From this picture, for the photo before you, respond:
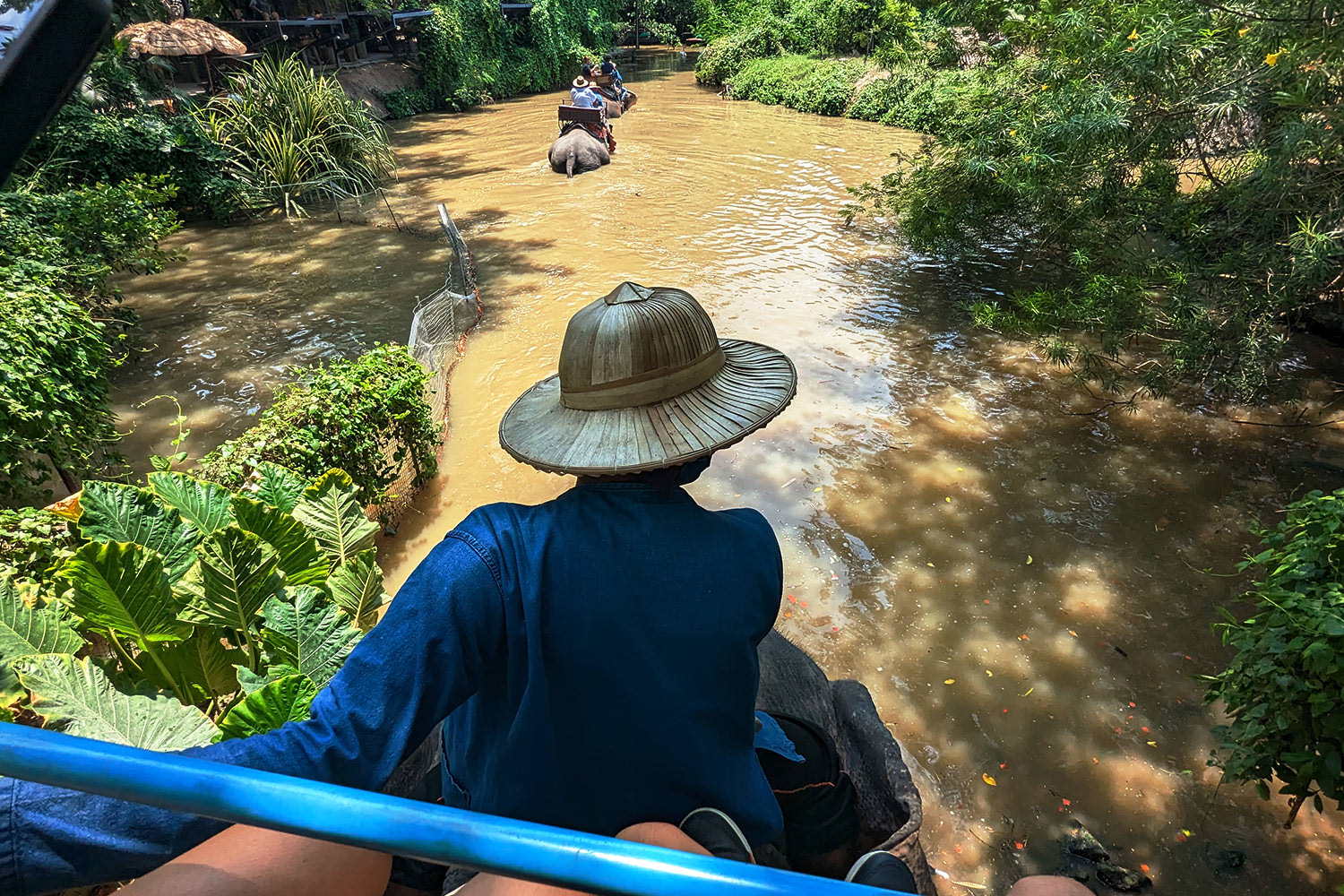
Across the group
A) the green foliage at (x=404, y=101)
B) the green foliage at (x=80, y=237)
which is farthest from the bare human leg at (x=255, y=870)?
the green foliage at (x=404, y=101)

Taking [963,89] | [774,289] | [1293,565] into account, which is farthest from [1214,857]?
[963,89]

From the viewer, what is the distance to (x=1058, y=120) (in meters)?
4.98

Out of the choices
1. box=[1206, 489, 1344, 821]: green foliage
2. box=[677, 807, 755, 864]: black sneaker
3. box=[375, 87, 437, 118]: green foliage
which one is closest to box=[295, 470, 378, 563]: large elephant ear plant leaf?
box=[677, 807, 755, 864]: black sneaker

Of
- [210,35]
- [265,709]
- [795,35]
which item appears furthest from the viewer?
[795,35]

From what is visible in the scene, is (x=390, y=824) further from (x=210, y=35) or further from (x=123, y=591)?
(x=210, y=35)

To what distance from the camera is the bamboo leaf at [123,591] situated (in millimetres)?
2051

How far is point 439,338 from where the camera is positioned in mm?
5789

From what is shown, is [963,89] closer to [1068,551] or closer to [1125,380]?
[1125,380]

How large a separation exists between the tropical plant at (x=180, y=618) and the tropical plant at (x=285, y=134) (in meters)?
7.80

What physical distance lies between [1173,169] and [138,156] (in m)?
10.3

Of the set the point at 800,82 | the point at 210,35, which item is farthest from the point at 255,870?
the point at 800,82

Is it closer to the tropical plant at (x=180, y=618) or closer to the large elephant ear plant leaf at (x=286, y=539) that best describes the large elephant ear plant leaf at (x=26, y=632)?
the tropical plant at (x=180, y=618)

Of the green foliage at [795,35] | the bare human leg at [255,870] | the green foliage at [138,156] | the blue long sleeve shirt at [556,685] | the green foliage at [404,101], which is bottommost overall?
the bare human leg at [255,870]

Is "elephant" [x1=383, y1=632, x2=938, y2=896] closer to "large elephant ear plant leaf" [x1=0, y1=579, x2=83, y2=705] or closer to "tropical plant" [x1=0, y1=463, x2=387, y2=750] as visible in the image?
"tropical plant" [x1=0, y1=463, x2=387, y2=750]
